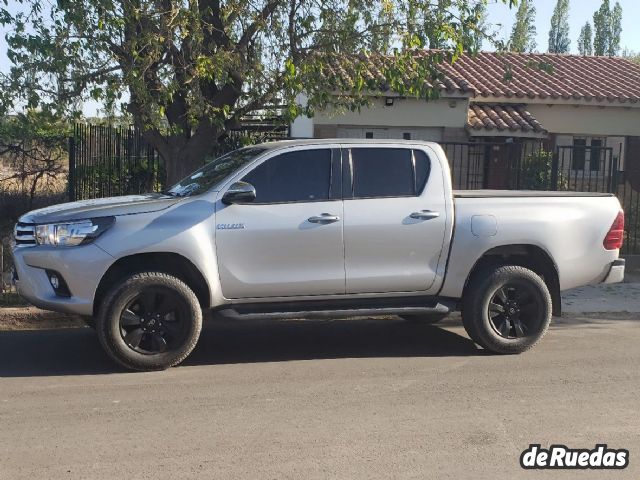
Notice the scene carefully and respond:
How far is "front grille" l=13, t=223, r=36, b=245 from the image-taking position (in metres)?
6.41

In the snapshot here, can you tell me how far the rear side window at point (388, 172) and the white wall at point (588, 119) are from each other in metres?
12.5

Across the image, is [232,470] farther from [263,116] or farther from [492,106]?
[492,106]

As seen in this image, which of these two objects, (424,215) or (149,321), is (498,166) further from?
(149,321)

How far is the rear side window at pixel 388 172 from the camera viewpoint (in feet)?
22.9

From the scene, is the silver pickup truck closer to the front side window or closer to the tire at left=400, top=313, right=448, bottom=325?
the front side window

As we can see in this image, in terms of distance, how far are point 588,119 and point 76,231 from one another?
15.8 metres

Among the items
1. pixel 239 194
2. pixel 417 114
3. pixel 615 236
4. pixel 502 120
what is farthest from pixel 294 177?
pixel 502 120

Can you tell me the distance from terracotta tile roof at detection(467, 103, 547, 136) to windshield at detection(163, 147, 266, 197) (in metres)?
10.4

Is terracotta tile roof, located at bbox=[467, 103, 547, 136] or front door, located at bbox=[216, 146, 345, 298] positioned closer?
front door, located at bbox=[216, 146, 345, 298]

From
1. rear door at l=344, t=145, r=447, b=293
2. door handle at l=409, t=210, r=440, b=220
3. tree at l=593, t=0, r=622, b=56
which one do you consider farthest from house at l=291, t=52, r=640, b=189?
tree at l=593, t=0, r=622, b=56

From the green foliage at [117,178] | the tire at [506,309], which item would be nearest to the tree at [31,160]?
the green foliage at [117,178]

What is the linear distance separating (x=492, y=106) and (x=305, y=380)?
531 inches

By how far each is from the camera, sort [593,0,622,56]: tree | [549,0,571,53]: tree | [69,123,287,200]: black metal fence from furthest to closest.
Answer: [549,0,571,53]: tree, [593,0,622,56]: tree, [69,123,287,200]: black metal fence

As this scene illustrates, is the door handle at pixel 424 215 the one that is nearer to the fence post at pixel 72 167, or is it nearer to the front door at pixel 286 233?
the front door at pixel 286 233
